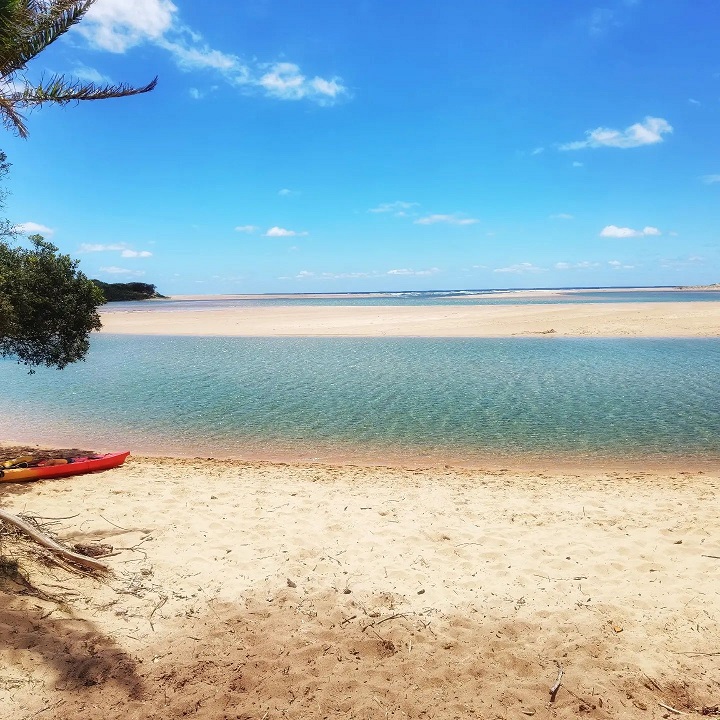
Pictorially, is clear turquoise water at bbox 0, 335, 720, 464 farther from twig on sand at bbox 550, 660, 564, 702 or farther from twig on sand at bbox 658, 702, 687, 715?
twig on sand at bbox 658, 702, 687, 715

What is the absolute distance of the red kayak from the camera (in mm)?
10492

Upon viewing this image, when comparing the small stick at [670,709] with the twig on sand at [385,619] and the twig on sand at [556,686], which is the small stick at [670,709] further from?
the twig on sand at [385,619]

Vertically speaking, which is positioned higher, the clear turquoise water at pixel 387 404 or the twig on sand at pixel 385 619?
the clear turquoise water at pixel 387 404

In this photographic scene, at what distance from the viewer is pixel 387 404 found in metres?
19.4

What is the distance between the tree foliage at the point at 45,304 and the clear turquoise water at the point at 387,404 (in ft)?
11.5

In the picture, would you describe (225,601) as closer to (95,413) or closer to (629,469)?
(629,469)

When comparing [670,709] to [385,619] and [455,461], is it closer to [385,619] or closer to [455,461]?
[385,619]

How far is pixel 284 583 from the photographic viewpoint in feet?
22.4

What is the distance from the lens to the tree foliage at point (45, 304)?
460 inches

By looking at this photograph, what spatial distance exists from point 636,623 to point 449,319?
5108 cm

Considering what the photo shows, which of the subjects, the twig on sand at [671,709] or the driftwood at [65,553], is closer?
the twig on sand at [671,709]

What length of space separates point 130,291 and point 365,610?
152 meters

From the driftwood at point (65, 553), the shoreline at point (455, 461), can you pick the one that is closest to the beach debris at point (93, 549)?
the driftwood at point (65, 553)

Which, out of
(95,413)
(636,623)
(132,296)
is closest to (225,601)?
(636,623)
